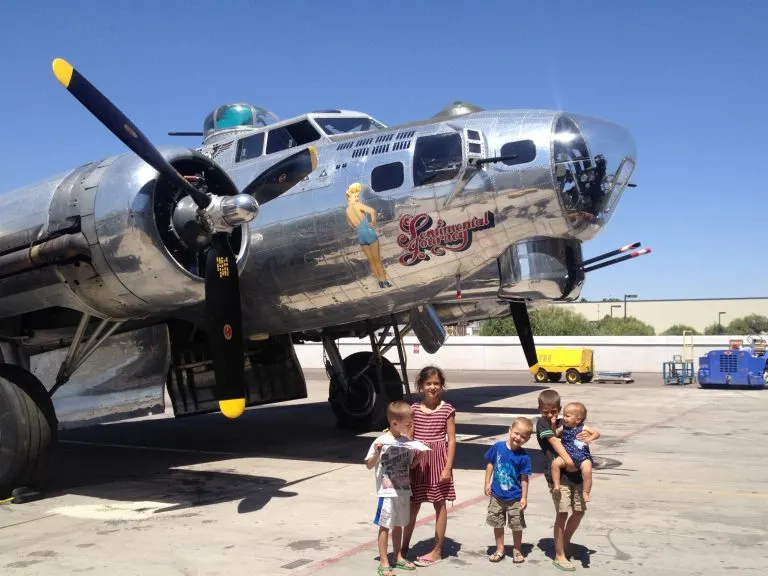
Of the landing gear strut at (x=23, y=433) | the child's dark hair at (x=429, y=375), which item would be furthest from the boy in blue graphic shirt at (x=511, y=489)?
the landing gear strut at (x=23, y=433)

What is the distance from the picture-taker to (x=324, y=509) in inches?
297

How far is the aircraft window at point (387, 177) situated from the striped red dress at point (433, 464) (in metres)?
4.13

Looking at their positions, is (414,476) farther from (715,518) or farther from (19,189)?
(19,189)

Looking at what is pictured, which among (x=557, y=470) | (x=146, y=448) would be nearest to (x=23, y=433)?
(x=146, y=448)

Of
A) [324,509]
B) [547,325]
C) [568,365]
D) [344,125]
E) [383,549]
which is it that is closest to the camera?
[383,549]

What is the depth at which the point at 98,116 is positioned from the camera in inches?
326

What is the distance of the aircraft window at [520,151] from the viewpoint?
8.61m

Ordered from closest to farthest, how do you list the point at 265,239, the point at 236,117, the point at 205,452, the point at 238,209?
1. the point at 238,209
2. the point at 265,239
3. the point at 205,452
4. the point at 236,117

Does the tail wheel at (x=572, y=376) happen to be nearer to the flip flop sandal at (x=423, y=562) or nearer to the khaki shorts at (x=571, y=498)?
the khaki shorts at (x=571, y=498)

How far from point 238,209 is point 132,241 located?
51.4 inches

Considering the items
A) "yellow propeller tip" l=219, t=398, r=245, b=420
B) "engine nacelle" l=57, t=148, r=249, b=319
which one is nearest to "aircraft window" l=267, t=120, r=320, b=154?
"engine nacelle" l=57, t=148, r=249, b=319

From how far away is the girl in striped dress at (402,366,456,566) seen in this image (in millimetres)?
5680

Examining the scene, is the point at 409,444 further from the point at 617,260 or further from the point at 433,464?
the point at 617,260

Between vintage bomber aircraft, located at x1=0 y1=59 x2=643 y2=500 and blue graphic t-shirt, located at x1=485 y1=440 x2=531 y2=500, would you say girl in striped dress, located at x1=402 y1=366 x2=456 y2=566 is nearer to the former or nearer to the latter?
blue graphic t-shirt, located at x1=485 y1=440 x2=531 y2=500
